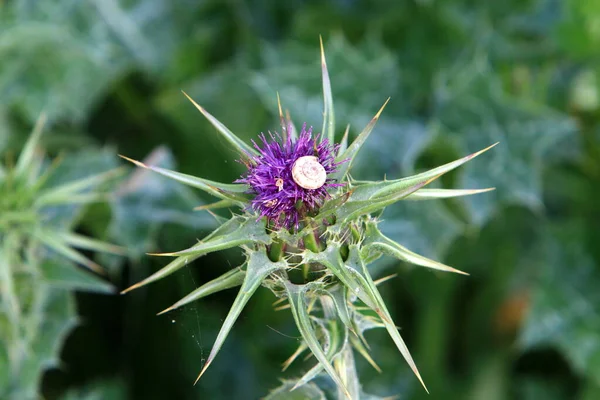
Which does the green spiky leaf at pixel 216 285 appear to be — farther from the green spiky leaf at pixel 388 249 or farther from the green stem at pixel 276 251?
the green spiky leaf at pixel 388 249

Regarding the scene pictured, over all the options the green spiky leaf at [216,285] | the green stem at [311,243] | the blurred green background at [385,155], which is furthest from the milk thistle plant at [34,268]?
the green stem at [311,243]

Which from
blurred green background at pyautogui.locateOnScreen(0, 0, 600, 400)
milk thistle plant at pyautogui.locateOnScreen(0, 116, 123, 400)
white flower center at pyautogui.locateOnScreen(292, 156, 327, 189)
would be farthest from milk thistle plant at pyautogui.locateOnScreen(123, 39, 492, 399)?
blurred green background at pyautogui.locateOnScreen(0, 0, 600, 400)

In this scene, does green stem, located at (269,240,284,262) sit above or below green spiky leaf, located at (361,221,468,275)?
above

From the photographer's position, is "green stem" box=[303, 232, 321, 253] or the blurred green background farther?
the blurred green background

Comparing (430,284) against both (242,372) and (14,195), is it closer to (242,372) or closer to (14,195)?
(242,372)

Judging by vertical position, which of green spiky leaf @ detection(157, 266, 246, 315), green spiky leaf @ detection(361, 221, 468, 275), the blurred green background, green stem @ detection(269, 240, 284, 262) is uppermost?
green stem @ detection(269, 240, 284, 262)

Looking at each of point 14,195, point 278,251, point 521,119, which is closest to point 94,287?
point 14,195

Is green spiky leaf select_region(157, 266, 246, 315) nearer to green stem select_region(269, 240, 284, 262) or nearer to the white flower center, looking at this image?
green stem select_region(269, 240, 284, 262)

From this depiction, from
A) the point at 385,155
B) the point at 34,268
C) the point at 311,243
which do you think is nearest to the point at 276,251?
the point at 311,243
